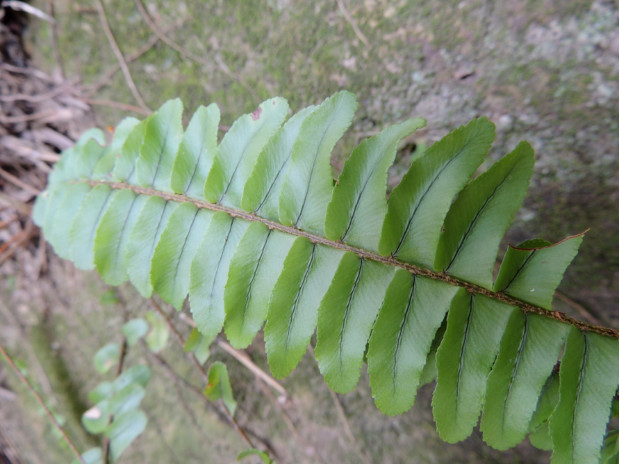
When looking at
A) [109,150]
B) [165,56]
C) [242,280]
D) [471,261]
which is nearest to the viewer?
[471,261]

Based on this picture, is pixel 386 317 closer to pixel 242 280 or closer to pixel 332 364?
pixel 332 364

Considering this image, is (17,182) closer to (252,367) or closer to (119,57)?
(119,57)

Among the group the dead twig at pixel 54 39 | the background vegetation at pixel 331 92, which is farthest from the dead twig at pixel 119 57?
the dead twig at pixel 54 39

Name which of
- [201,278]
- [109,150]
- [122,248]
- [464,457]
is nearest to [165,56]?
[109,150]

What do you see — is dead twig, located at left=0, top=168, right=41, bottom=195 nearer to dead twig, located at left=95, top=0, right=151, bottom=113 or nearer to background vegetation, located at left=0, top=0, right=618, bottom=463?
background vegetation, located at left=0, top=0, right=618, bottom=463

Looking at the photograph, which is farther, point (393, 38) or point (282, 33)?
point (282, 33)

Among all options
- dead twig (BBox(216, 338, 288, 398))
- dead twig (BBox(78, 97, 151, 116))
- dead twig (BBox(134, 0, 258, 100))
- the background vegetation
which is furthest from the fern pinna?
dead twig (BBox(78, 97, 151, 116))
